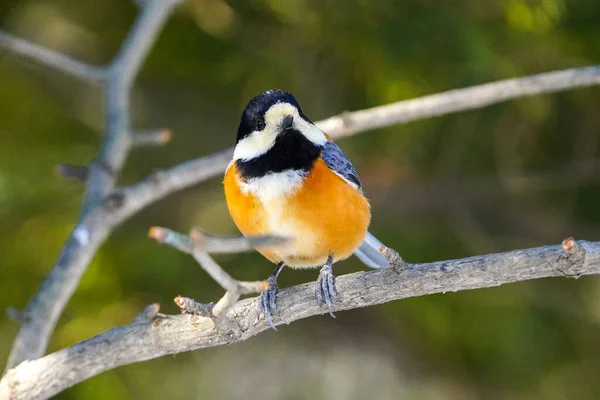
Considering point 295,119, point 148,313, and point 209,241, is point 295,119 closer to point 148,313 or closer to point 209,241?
point 148,313

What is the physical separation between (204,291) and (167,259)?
217mm

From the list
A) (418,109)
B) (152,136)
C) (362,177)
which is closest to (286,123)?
(418,109)

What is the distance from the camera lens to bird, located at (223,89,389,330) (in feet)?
6.15

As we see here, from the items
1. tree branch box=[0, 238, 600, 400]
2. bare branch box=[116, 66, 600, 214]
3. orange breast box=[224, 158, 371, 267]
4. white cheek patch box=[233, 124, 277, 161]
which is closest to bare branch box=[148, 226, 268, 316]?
tree branch box=[0, 238, 600, 400]

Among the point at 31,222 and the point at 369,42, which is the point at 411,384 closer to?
the point at 369,42

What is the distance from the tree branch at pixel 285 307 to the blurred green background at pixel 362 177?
1041 millimetres

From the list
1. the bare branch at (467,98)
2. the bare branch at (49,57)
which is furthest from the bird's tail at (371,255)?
the bare branch at (49,57)

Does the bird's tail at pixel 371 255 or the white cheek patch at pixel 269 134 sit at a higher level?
the white cheek patch at pixel 269 134

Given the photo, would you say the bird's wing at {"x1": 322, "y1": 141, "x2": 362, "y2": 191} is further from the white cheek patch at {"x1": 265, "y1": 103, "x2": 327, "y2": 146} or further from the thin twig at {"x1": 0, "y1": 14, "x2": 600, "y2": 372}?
the thin twig at {"x1": 0, "y1": 14, "x2": 600, "y2": 372}

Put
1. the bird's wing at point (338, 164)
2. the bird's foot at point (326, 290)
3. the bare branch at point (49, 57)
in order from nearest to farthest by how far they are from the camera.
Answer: the bird's foot at point (326, 290) → the bird's wing at point (338, 164) → the bare branch at point (49, 57)

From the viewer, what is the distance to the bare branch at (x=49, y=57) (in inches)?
96.4

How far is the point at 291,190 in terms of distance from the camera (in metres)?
1.88

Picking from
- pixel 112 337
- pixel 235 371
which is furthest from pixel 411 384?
pixel 112 337

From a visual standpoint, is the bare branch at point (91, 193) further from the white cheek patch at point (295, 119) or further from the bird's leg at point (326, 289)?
the bird's leg at point (326, 289)
